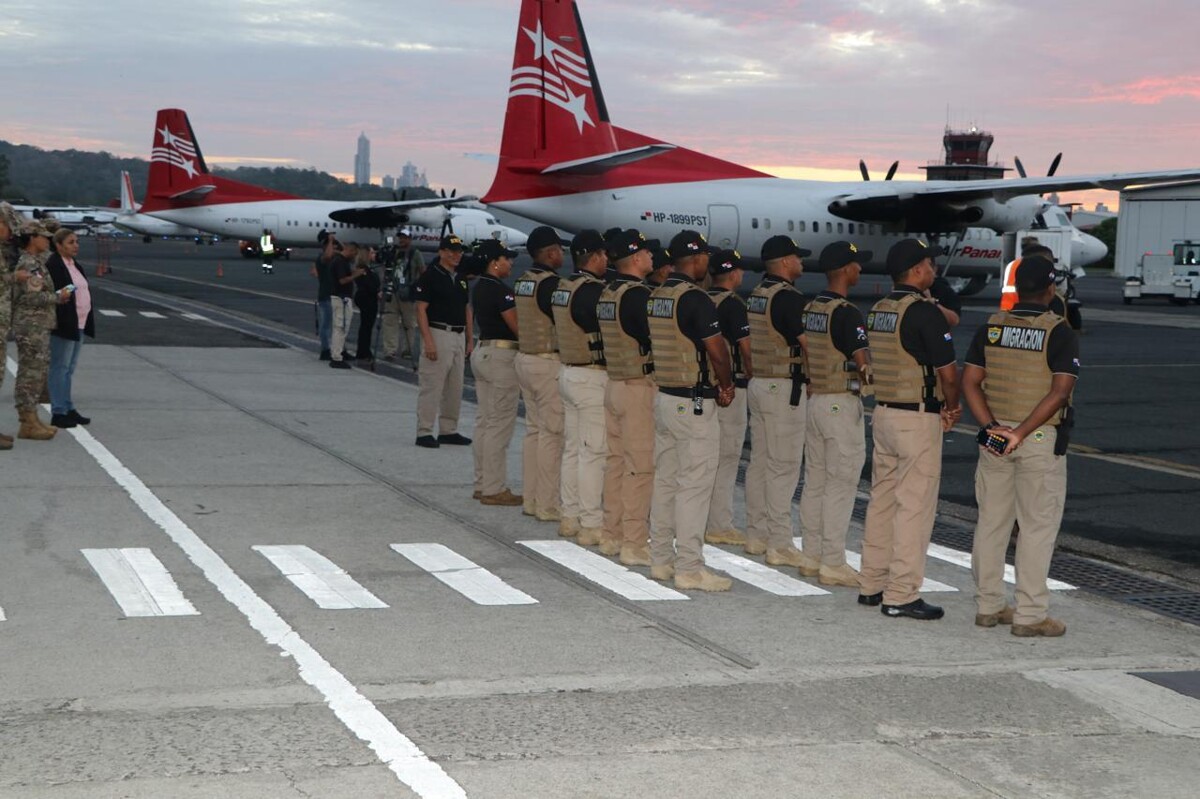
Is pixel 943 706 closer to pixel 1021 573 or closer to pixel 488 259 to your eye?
pixel 1021 573

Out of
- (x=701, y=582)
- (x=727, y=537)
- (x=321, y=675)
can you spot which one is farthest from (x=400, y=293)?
(x=321, y=675)

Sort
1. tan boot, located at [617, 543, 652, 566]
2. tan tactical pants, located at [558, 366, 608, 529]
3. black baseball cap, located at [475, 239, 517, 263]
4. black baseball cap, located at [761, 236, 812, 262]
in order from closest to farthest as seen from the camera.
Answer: black baseball cap, located at [761, 236, 812, 262] → tan boot, located at [617, 543, 652, 566] → tan tactical pants, located at [558, 366, 608, 529] → black baseball cap, located at [475, 239, 517, 263]

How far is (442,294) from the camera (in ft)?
47.6

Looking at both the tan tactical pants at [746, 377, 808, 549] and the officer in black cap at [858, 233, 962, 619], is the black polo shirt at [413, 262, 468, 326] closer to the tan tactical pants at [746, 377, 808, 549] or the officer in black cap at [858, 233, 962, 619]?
the tan tactical pants at [746, 377, 808, 549]

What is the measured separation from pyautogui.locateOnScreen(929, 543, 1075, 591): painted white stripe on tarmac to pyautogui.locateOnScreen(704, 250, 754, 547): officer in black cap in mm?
1459

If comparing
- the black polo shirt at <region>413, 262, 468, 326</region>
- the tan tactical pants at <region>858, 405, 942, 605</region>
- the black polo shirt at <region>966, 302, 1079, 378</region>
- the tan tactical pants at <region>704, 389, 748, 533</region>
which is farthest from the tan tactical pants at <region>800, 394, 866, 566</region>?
the black polo shirt at <region>413, 262, 468, 326</region>

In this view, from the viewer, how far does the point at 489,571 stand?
9.30 meters

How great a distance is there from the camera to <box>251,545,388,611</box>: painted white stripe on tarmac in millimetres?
8328

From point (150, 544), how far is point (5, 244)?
656 cm

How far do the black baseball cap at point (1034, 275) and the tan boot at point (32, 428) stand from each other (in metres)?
10.1

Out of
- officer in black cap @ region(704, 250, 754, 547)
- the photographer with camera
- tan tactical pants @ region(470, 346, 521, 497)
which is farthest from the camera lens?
the photographer with camera

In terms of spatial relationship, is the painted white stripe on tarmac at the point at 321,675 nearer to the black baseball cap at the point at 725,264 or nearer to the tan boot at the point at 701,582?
the tan boot at the point at 701,582

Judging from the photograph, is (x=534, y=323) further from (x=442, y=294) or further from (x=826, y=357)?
(x=442, y=294)

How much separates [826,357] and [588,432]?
82.9 inches
